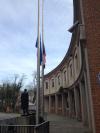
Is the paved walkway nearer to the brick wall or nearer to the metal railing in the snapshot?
the brick wall

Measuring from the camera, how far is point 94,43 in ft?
31.6

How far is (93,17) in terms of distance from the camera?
9945mm

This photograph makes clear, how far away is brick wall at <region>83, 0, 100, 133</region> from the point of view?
9047 millimetres

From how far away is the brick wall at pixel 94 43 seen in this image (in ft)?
29.7

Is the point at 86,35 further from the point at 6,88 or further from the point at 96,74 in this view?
the point at 6,88

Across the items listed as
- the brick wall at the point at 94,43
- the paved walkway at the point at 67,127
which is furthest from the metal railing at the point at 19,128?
the paved walkway at the point at 67,127

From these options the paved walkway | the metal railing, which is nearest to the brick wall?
the metal railing

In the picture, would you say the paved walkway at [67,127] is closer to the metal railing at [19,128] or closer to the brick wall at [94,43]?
the brick wall at [94,43]

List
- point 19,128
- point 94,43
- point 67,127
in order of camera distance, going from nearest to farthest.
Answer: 1. point 19,128
2. point 94,43
3. point 67,127

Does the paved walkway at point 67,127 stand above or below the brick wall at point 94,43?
below

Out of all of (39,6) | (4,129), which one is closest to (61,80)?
(39,6)

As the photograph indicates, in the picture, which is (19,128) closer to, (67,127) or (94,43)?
(94,43)

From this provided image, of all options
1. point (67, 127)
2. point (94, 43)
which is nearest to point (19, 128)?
point (94, 43)

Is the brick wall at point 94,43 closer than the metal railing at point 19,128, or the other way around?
the metal railing at point 19,128
